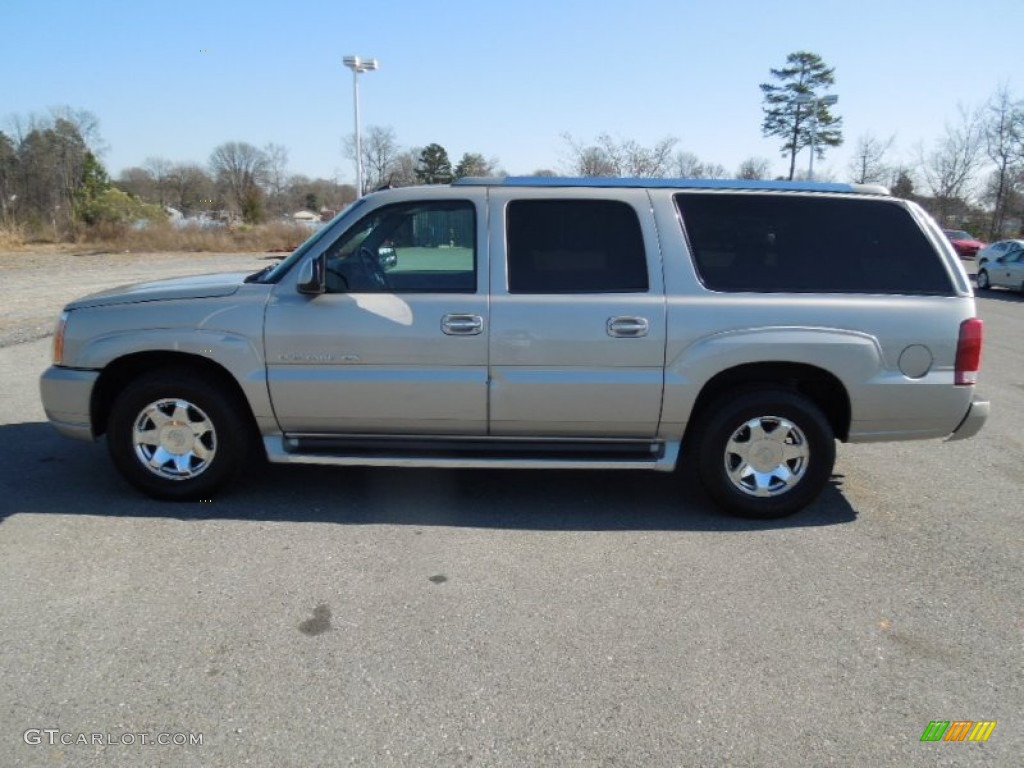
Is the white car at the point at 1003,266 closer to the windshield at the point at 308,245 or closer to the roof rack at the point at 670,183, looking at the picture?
the roof rack at the point at 670,183

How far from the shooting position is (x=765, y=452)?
4258 millimetres

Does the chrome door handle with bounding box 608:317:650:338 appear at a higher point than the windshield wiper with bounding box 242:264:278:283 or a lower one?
lower

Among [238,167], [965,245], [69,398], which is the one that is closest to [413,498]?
[69,398]

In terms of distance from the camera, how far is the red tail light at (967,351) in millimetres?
4094

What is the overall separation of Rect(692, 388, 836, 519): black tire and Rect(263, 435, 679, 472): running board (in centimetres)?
26

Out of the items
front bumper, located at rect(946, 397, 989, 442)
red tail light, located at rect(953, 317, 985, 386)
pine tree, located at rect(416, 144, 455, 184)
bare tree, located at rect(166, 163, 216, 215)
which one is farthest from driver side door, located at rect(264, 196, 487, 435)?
bare tree, located at rect(166, 163, 216, 215)

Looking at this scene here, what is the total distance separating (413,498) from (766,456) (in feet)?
7.13

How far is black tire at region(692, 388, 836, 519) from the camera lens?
13.7ft

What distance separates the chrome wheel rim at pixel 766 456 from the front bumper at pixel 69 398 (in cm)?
382

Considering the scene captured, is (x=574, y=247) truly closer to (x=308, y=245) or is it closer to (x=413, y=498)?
(x=308, y=245)

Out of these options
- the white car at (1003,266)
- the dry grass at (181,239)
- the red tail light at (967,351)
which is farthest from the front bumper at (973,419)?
the dry grass at (181,239)

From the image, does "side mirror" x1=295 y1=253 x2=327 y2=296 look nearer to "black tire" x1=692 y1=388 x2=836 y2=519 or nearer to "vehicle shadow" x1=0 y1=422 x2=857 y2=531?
"vehicle shadow" x1=0 y1=422 x2=857 y2=531

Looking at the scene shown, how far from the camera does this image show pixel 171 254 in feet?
112

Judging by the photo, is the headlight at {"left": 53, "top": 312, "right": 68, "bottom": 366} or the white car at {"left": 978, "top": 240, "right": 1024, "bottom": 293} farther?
the white car at {"left": 978, "top": 240, "right": 1024, "bottom": 293}
